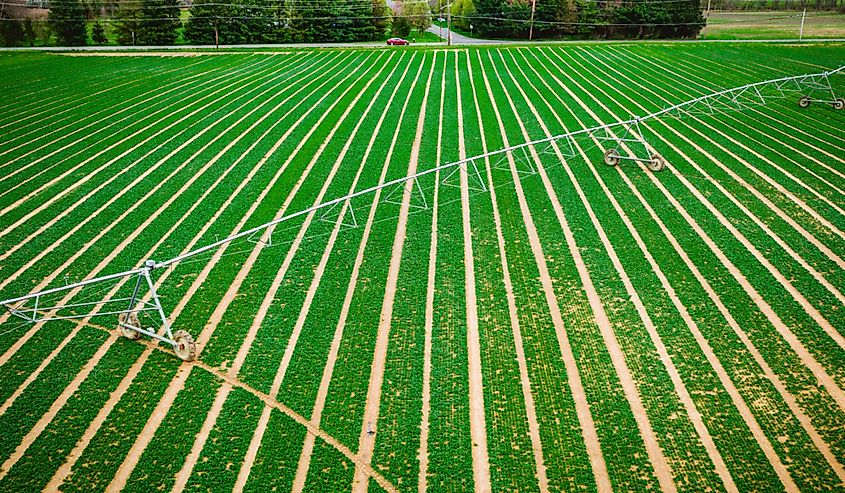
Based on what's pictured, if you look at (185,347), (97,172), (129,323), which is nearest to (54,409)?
(129,323)

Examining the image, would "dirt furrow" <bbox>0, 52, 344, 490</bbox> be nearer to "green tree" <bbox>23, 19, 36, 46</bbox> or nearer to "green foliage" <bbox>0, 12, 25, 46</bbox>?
"green foliage" <bbox>0, 12, 25, 46</bbox>

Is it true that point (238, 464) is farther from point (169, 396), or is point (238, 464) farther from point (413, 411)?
point (413, 411)

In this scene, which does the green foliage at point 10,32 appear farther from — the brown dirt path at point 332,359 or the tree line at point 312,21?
the brown dirt path at point 332,359

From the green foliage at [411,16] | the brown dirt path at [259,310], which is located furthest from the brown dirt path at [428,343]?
the green foliage at [411,16]

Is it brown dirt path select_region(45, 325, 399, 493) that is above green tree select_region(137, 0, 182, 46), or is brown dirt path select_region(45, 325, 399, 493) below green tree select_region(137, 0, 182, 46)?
below

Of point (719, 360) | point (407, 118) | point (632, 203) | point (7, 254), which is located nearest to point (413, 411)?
point (719, 360)

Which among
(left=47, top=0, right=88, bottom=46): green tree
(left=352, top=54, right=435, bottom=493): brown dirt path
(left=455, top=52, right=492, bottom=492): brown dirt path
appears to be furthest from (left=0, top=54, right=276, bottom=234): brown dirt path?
(left=47, top=0, right=88, bottom=46): green tree

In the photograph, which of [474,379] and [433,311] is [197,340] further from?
[474,379]
